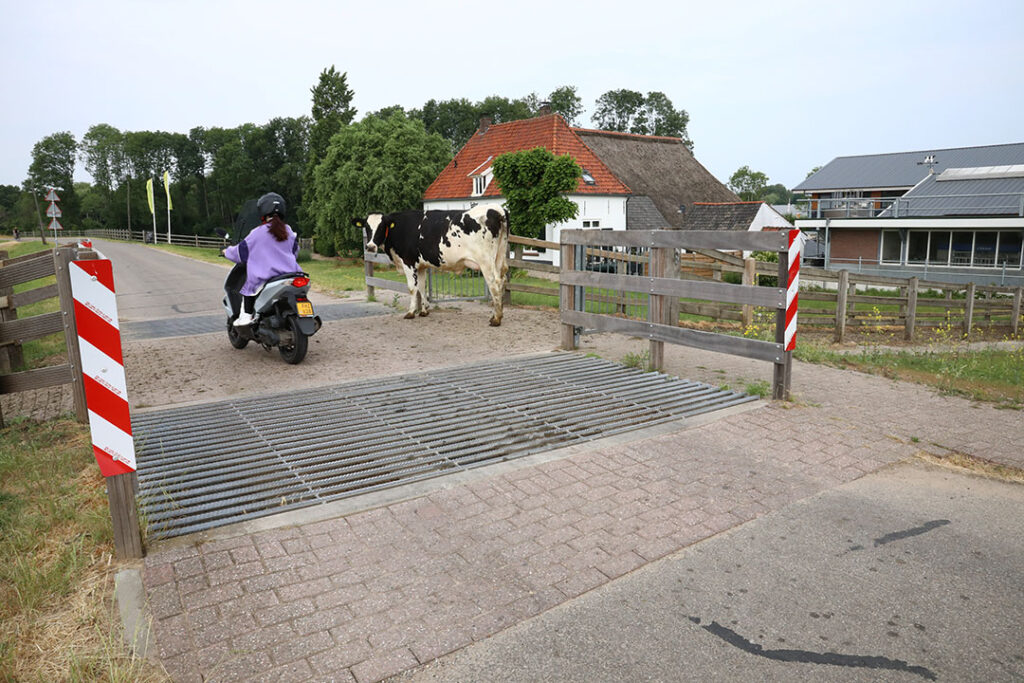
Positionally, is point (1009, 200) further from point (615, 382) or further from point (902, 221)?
point (615, 382)

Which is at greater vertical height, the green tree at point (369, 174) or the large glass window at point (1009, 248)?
the green tree at point (369, 174)

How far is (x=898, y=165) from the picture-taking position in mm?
51844

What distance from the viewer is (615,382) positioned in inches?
296

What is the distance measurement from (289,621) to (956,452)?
4.99 m

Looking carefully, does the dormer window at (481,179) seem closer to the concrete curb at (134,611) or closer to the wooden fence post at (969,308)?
the wooden fence post at (969,308)

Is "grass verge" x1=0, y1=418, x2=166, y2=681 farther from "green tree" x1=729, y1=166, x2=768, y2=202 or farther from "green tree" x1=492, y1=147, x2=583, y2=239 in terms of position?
"green tree" x1=729, y1=166, x2=768, y2=202

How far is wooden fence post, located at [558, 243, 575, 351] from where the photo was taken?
29.8 feet

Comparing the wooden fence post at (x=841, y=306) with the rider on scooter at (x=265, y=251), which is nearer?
the rider on scooter at (x=265, y=251)

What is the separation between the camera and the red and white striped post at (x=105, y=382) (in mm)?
3562

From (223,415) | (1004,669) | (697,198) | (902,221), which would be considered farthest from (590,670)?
(697,198)

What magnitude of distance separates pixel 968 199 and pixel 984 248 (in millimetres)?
4609

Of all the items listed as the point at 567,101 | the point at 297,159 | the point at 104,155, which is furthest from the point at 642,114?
the point at 104,155

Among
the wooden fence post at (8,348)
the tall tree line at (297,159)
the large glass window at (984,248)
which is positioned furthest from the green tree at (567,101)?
the wooden fence post at (8,348)

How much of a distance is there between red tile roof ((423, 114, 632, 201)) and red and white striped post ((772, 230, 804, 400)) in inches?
1202
